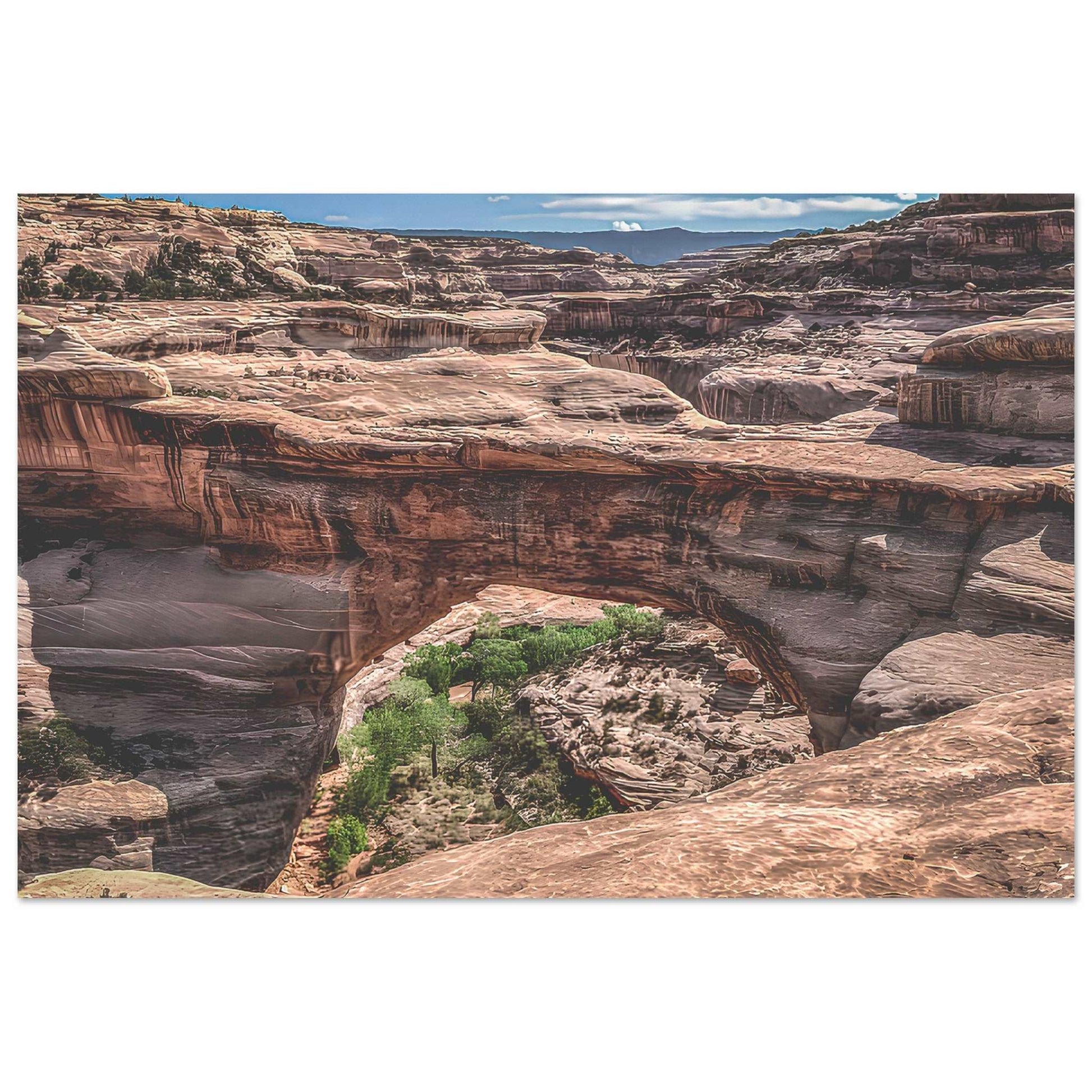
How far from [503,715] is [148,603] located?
16.1 feet

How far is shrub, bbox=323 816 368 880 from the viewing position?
8484 millimetres

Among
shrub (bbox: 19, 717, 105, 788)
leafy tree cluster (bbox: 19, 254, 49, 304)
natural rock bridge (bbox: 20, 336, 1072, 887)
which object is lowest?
shrub (bbox: 19, 717, 105, 788)

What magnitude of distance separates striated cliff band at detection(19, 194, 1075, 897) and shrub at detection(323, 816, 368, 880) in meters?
→ 0.60

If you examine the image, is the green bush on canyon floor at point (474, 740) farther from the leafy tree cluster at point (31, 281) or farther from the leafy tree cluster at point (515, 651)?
the leafy tree cluster at point (31, 281)

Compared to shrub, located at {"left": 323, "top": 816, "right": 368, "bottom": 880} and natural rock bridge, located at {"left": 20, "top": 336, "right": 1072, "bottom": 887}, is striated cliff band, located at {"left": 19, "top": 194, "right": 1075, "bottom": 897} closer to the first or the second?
natural rock bridge, located at {"left": 20, "top": 336, "right": 1072, "bottom": 887}

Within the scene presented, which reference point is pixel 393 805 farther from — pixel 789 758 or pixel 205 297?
pixel 205 297

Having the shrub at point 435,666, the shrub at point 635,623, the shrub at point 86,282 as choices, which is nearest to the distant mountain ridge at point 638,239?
the shrub at point 86,282

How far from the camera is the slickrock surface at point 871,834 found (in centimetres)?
516

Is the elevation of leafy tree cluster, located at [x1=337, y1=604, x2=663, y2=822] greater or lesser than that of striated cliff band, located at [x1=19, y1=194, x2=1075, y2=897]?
lesser

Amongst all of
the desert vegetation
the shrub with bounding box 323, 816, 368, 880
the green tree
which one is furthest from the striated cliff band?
the green tree

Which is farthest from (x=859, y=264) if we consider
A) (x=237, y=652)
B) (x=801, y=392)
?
(x=237, y=652)

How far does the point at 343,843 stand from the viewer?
28.2ft

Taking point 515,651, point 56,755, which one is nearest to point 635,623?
point 515,651

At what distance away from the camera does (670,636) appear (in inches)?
506
